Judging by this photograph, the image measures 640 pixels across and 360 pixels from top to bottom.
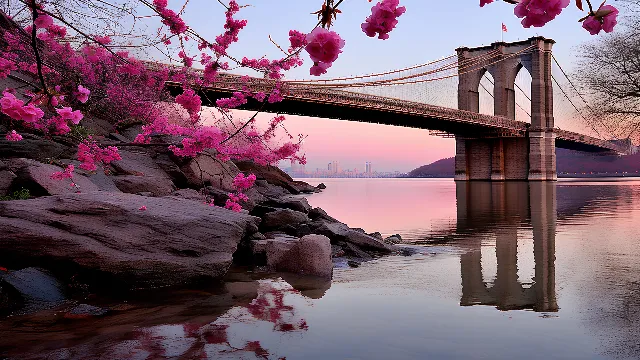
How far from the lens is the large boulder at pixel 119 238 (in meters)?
6.15

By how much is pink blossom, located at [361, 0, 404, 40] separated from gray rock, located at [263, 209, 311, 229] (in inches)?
341

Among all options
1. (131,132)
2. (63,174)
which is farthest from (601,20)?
(131,132)

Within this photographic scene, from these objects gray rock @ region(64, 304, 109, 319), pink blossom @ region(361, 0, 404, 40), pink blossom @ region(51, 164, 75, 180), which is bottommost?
gray rock @ region(64, 304, 109, 319)

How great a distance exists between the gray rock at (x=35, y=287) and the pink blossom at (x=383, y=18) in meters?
4.80

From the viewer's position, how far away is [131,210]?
6781 mm

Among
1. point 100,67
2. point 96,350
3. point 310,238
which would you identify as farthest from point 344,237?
point 100,67

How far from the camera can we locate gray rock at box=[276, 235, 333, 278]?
7.81 m

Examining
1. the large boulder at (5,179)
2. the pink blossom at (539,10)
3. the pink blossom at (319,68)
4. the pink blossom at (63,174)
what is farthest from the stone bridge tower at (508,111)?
the pink blossom at (539,10)

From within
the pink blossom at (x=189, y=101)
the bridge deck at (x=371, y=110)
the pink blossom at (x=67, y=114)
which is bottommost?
the pink blossom at (x=67, y=114)

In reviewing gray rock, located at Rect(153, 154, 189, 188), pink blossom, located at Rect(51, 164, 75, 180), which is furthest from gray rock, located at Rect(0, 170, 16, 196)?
gray rock, located at Rect(153, 154, 189, 188)

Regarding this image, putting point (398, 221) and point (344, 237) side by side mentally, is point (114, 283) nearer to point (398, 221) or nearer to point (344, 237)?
point (344, 237)

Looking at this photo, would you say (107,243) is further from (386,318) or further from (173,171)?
(173,171)

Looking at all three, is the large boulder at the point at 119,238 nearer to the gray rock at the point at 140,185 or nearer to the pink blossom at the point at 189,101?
the pink blossom at the point at 189,101

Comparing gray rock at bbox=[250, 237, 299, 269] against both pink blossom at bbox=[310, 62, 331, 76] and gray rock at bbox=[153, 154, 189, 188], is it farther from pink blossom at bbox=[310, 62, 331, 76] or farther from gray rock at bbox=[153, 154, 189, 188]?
pink blossom at bbox=[310, 62, 331, 76]
